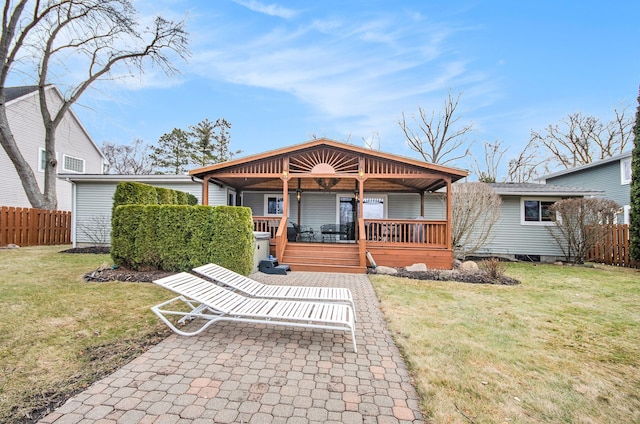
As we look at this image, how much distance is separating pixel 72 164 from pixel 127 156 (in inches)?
529

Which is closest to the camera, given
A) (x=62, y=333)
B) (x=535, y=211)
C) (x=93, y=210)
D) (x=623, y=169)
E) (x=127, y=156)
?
(x=62, y=333)

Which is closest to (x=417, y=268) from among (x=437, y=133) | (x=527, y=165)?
(x=437, y=133)

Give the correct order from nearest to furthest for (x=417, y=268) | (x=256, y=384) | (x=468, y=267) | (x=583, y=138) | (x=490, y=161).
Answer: (x=256, y=384)
(x=417, y=268)
(x=468, y=267)
(x=583, y=138)
(x=490, y=161)

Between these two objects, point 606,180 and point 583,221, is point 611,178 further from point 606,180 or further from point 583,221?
point 583,221

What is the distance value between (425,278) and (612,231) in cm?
770

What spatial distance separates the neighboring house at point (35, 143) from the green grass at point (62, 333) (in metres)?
12.8

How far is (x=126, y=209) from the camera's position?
6777mm

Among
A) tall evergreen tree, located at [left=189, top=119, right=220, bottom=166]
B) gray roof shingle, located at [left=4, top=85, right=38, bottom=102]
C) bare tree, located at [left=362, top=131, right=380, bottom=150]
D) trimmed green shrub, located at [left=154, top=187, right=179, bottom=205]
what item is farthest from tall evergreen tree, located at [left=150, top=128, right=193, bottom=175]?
trimmed green shrub, located at [left=154, top=187, right=179, bottom=205]

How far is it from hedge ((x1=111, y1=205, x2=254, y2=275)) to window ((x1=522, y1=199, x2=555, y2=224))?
36.6 ft

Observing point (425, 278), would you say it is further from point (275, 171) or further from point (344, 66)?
point (344, 66)

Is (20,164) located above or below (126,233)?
above

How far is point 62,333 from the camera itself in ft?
11.1

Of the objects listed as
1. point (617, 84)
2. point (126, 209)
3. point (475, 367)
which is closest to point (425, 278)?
point (475, 367)

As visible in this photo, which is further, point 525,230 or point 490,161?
point 490,161
